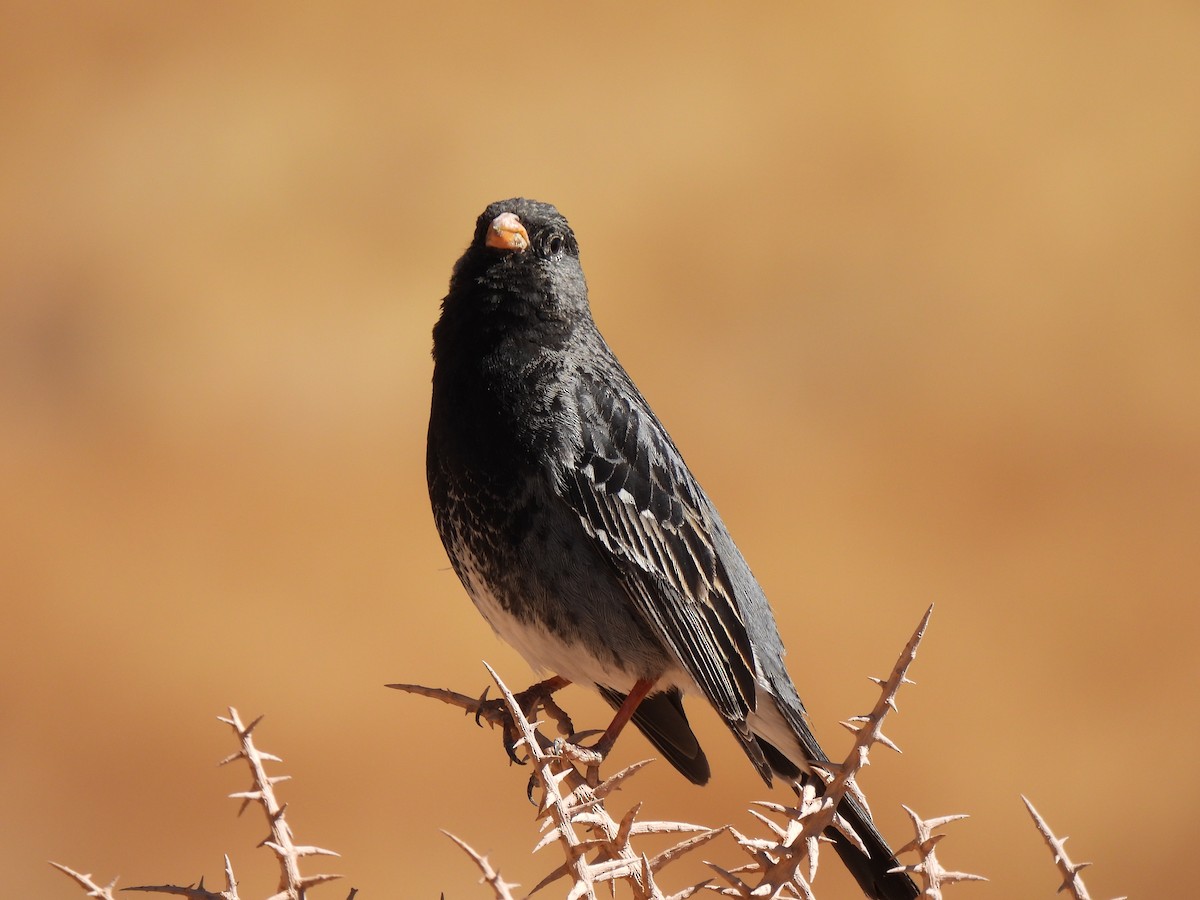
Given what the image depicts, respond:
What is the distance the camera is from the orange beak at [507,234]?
13.0 feet

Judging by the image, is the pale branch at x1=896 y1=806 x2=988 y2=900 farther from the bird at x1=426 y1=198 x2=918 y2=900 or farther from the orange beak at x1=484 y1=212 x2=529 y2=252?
the orange beak at x1=484 y1=212 x2=529 y2=252

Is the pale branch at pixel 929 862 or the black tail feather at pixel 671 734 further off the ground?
the black tail feather at pixel 671 734

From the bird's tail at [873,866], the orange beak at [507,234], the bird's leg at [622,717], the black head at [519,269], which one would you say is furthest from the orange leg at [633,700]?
the orange beak at [507,234]

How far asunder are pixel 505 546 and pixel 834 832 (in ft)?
4.44

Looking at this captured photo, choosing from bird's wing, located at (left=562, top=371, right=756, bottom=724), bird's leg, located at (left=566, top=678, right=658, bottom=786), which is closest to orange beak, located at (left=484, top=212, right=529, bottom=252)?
bird's wing, located at (left=562, top=371, right=756, bottom=724)

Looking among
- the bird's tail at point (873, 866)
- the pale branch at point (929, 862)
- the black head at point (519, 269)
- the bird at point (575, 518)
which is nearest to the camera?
the pale branch at point (929, 862)

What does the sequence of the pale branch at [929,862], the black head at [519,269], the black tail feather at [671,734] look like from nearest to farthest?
1. the pale branch at [929,862]
2. the black head at [519,269]
3. the black tail feather at [671,734]

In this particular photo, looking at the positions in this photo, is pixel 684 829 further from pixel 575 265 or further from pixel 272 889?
pixel 272 889

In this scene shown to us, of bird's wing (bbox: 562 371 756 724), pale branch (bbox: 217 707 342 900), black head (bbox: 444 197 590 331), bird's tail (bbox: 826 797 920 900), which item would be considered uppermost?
black head (bbox: 444 197 590 331)

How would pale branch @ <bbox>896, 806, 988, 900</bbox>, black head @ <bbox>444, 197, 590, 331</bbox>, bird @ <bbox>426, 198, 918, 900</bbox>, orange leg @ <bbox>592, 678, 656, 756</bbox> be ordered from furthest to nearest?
black head @ <bbox>444, 197, 590, 331</bbox>, orange leg @ <bbox>592, 678, 656, 756</bbox>, bird @ <bbox>426, 198, 918, 900</bbox>, pale branch @ <bbox>896, 806, 988, 900</bbox>

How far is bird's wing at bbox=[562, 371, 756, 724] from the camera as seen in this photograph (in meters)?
3.79

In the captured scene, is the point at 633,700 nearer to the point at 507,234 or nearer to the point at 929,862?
the point at 507,234

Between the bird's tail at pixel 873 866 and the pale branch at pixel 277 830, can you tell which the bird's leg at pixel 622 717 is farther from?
the pale branch at pixel 277 830

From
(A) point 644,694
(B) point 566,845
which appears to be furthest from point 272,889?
(B) point 566,845
